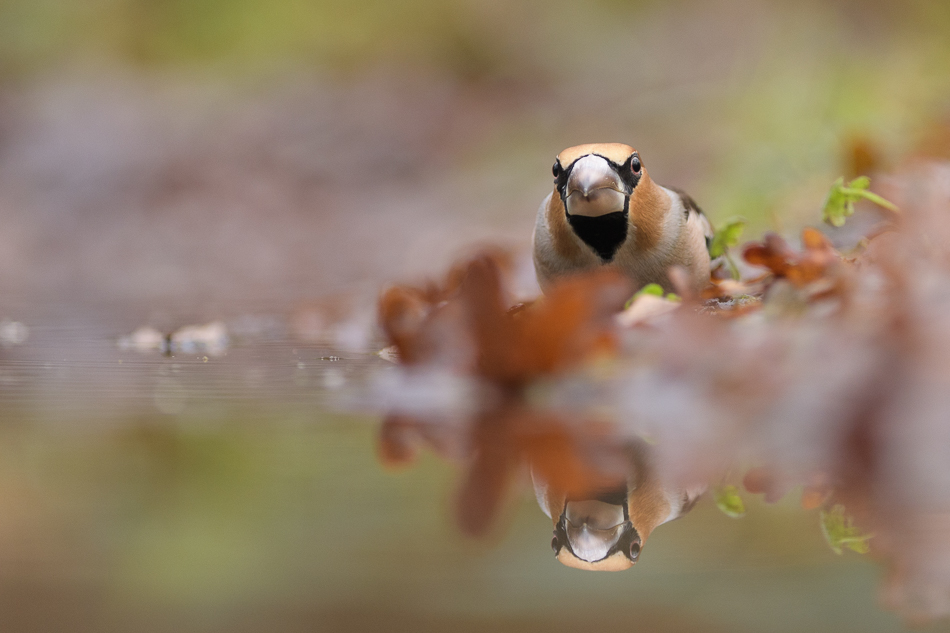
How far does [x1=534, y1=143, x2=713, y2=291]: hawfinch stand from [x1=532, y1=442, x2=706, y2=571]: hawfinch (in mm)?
846

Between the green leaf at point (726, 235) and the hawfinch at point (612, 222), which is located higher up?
the green leaf at point (726, 235)

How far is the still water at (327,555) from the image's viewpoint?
635mm

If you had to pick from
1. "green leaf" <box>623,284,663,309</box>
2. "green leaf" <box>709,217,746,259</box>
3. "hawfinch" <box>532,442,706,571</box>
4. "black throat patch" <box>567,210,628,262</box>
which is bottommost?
"hawfinch" <box>532,442,706,571</box>

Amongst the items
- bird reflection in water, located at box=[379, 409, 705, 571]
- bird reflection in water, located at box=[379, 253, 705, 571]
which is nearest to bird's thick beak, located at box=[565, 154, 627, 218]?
bird reflection in water, located at box=[379, 253, 705, 571]

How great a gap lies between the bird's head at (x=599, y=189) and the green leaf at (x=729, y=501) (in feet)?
2.84

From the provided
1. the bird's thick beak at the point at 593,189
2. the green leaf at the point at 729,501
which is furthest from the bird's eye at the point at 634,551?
the bird's thick beak at the point at 593,189

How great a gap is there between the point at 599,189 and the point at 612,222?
0.11 metres

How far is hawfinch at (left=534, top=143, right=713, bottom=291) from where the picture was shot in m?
1.73

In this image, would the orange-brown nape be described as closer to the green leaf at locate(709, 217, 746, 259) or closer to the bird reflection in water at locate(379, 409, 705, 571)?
the green leaf at locate(709, 217, 746, 259)

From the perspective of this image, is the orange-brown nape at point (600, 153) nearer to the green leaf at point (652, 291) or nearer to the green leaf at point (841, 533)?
the green leaf at point (652, 291)

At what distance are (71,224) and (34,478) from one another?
21.8 feet

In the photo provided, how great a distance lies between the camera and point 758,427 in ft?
3.87

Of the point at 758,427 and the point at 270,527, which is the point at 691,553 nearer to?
the point at 270,527

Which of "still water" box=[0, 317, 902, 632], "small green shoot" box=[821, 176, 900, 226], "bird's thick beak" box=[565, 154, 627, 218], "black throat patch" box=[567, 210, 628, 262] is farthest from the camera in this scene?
"small green shoot" box=[821, 176, 900, 226]
